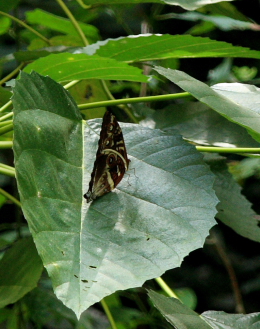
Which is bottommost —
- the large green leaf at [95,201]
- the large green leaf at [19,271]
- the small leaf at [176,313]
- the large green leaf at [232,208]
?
the large green leaf at [19,271]

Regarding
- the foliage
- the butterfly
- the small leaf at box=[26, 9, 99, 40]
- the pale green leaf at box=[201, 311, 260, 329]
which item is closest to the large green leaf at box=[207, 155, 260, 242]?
the foliage

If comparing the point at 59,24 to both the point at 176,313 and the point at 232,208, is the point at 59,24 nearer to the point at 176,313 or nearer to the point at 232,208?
the point at 232,208

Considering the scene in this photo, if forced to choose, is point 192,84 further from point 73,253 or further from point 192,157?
point 73,253

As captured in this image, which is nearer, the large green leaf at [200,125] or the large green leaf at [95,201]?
the large green leaf at [95,201]

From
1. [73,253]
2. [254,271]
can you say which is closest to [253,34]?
[254,271]

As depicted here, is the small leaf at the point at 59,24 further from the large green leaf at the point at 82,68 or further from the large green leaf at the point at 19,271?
the large green leaf at the point at 19,271

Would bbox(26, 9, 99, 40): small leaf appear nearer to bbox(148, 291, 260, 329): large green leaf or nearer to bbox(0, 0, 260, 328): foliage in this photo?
bbox(0, 0, 260, 328): foliage

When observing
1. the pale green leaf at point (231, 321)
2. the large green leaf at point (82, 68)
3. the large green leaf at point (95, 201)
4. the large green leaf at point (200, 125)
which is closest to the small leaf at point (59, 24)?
the large green leaf at point (200, 125)
